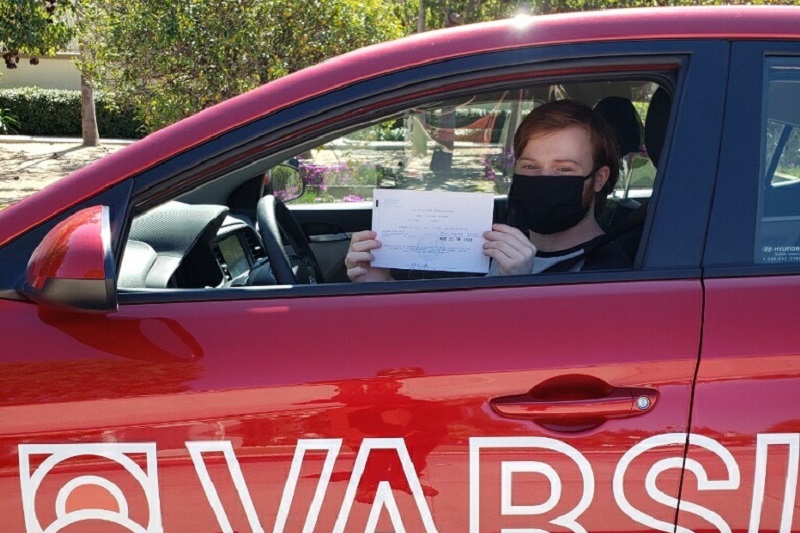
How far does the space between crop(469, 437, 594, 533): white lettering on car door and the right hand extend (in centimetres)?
55

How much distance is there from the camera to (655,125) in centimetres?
227

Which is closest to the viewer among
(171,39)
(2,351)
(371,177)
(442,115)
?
(2,351)

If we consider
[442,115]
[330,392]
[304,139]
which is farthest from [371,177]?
[330,392]

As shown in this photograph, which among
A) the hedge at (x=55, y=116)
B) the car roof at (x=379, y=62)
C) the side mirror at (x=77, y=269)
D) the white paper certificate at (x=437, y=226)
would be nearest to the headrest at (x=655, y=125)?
the car roof at (x=379, y=62)

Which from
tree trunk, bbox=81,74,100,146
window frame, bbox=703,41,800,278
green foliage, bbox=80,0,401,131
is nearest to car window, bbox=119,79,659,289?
window frame, bbox=703,41,800,278

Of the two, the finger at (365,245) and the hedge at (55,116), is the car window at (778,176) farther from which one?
the hedge at (55,116)

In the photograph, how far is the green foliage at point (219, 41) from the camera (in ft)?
24.0

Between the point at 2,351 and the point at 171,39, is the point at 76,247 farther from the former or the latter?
the point at 171,39

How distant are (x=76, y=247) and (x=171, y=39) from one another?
6.12 metres

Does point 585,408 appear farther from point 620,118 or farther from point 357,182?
point 357,182

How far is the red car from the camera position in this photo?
1564mm

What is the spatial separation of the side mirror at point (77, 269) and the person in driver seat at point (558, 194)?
1.95 feet

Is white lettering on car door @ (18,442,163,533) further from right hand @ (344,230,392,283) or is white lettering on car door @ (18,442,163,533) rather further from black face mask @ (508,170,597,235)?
black face mask @ (508,170,597,235)

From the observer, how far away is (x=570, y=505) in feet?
5.13
